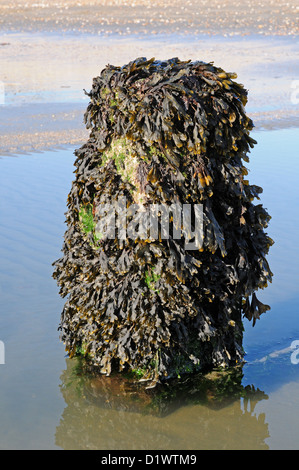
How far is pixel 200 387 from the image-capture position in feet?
15.0

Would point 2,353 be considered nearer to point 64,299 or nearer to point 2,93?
point 64,299

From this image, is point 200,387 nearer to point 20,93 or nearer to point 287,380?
point 287,380

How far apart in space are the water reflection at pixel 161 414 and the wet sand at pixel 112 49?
7.12m

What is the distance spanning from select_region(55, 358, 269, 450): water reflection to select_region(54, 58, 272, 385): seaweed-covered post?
13cm

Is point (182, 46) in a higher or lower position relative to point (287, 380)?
higher

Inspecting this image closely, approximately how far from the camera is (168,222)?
4359 mm

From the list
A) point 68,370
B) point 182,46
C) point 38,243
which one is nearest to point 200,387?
point 68,370

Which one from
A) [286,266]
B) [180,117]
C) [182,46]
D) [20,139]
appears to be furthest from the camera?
[182,46]

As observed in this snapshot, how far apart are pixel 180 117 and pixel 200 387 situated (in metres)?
1.76

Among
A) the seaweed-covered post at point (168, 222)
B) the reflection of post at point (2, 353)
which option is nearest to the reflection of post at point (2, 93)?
the reflection of post at point (2, 353)

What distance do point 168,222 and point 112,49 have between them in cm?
1728

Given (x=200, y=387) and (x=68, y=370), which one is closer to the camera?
(x=200, y=387)

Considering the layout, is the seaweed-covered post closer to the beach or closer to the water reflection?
the water reflection

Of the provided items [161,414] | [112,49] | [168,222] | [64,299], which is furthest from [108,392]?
[112,49]
